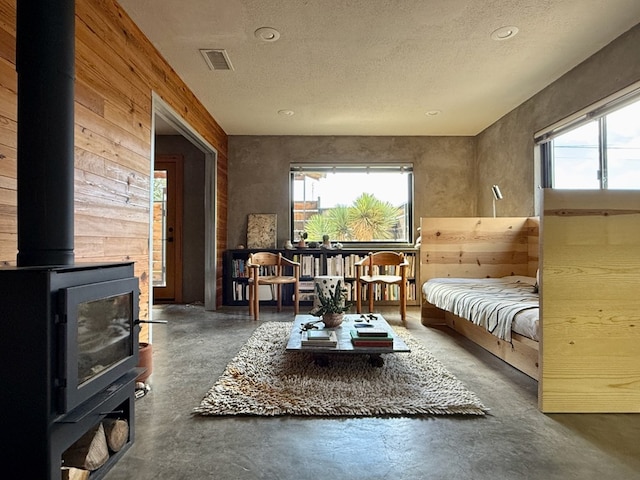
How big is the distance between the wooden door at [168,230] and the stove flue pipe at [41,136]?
13.1 feet

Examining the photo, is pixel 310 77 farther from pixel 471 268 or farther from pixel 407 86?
pixel 471 268

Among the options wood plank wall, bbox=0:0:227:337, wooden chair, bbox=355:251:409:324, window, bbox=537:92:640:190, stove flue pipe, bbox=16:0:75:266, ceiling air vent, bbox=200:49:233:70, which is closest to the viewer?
stove flue pipe, bbox=16:0:75:266

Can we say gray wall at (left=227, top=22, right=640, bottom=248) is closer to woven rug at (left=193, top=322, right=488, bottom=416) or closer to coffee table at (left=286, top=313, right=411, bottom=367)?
coffee table at (left=286, top=313, right=411, bottom=367)

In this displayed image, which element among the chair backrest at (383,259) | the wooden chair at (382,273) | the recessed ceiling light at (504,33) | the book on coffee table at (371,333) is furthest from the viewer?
the chair backrest at (383,259)

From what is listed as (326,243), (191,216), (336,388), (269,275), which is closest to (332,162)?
(326,243)

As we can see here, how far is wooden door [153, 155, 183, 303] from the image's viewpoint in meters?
5.21

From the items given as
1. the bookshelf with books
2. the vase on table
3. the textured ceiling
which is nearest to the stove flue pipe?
the textured ceiling

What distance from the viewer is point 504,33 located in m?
2.58

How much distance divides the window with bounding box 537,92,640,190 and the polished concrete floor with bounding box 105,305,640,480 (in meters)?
1.85

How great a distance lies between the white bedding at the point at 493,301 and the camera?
2.17 meters

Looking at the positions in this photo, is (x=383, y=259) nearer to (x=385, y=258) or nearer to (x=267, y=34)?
(x=385, y=258)

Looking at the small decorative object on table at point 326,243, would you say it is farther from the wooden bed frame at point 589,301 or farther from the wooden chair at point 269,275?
the wooden bed frame at point 589,301

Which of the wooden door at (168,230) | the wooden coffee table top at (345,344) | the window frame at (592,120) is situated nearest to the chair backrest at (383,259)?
the wooden coffee table top at (345,344)

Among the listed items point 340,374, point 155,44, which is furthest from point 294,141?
point 340,374
